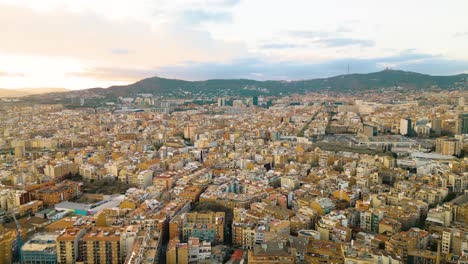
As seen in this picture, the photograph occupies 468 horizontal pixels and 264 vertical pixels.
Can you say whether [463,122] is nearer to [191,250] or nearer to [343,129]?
[343,129]

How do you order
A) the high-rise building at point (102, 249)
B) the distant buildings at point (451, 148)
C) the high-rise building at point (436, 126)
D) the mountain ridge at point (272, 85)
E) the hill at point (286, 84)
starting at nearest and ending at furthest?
the high-rise building at point (102, 249)
the distant buildings at point (451, 148)
the high-rise building at point (436, 126)
the mountain ridge at point (272, 85)
the hill at point (286, 84)

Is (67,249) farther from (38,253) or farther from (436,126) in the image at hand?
(436,126)

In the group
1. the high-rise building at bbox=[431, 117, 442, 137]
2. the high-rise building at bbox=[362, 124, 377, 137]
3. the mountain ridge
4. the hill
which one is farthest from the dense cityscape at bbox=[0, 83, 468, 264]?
the hill

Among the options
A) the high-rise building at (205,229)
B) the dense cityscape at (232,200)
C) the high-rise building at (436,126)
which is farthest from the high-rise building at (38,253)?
the high-rise building at (436,126)

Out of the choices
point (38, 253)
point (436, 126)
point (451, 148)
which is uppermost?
point (436, 126)

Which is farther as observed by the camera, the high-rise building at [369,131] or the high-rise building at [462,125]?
the high-rise building at [369,131]

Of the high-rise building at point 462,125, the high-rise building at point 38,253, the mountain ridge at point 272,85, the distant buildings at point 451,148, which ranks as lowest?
the high-rise building at point 38,253

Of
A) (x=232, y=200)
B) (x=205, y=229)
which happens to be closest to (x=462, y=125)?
(x=232, y=200)

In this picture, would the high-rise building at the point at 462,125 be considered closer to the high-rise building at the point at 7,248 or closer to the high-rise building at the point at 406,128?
the high-rise building at the point at 406,128

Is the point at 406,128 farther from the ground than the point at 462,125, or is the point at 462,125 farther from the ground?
the point at 462,125
